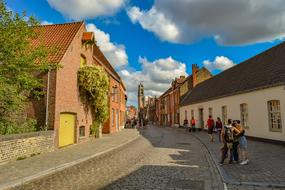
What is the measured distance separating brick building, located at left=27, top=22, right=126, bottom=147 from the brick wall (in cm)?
97

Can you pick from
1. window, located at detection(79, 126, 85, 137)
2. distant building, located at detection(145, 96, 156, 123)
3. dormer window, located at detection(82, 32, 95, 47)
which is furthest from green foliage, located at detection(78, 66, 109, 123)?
distant building, located at detection(145, 96, 156, 123)

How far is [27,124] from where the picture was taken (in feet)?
40.2

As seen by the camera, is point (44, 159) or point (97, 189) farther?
point (44, 159)

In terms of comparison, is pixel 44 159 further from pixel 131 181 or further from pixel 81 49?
pixel 81 49

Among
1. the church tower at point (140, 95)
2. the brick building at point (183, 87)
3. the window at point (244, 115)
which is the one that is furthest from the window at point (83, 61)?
the church tower at point (140, 95)

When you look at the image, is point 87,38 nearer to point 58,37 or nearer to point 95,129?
point 58,37

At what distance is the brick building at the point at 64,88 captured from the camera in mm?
13312

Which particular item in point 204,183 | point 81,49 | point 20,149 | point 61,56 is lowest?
point 204,183

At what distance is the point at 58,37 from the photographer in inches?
640

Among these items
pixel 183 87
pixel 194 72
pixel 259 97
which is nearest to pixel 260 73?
pixel 259 97

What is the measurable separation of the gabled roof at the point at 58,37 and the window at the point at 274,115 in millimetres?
13372

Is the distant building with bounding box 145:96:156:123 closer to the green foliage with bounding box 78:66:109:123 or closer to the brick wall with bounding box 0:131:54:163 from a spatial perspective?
the green foliage with bounding box 78:66:109:123

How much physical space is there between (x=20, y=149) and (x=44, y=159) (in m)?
1.12

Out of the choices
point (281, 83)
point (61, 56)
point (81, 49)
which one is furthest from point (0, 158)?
point (281, 83)
